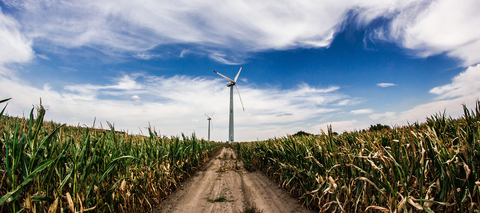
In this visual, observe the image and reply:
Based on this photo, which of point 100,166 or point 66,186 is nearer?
point 66,186

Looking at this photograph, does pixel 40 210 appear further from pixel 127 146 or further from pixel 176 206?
pixel 176 206

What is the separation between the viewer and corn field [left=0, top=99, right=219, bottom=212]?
3.28m

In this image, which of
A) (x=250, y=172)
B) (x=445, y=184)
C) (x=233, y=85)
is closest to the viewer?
(x=445, y=184)

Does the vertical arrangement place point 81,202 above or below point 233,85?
below

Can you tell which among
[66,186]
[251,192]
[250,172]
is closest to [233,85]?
[250,172]

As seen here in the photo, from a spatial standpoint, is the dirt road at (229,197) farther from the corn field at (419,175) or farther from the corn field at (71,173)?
the corn field at (419,175)

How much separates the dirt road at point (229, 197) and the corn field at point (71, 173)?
2.41 ft

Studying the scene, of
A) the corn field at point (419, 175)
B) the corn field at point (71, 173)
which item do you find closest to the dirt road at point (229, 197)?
the corn field at point (71, 173)

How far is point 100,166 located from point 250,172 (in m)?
8.60

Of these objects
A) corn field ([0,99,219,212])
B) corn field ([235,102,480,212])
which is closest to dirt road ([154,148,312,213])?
corn field ([0,99,219,212])

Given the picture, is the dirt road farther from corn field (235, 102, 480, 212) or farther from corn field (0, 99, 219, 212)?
corn field (235, 102, 480, 212)

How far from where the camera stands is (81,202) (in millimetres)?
3844

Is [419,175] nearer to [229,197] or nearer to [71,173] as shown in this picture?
Answer: [229,197]

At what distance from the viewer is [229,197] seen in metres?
7.41
